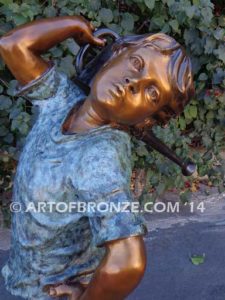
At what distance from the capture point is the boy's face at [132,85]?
1.61 metres

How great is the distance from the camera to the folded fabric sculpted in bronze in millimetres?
1485

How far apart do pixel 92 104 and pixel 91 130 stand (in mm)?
83

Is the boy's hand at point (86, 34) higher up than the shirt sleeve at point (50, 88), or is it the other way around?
the boy's hand at point (86, 34)

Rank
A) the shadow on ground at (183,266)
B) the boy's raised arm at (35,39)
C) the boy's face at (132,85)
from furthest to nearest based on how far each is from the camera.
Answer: the shadow on ground at (183,266) < the boy's raised arm at (35,39) < the boy's face at (132,85)

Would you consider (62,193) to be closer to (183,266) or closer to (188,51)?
(183,266)

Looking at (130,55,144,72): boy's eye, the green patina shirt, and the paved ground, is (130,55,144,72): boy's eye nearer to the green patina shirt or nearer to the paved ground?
the green patina shirt

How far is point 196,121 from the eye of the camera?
3.77m

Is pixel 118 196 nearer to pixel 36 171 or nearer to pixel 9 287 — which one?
pixel 36 171

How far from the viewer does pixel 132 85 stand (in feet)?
5.27

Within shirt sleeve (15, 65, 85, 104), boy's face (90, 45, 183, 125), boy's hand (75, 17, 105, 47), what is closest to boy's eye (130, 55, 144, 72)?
boy's face (90, 45, 183, 125)

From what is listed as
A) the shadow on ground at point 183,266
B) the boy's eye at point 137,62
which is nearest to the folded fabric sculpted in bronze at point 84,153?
the boy's eye at point 137,62

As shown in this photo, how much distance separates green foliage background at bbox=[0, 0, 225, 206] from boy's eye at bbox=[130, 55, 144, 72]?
4.36 ft

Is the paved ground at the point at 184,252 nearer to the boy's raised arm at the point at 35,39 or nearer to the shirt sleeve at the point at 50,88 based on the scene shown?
the shirt sleeve at the point at 50,88

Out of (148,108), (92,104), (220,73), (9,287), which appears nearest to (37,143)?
(92,104)
